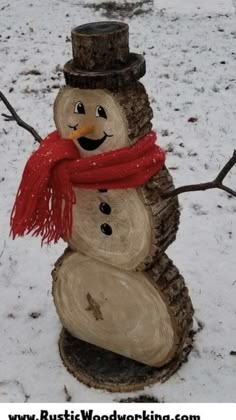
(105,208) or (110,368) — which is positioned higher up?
(105,208)

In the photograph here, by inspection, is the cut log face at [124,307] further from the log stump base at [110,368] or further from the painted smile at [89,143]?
the painted smile at [89,143]

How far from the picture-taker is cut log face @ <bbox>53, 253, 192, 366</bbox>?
113 inches

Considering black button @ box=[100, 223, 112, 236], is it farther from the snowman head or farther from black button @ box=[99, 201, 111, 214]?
the snowman head

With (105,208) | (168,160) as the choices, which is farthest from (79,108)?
(168,160)

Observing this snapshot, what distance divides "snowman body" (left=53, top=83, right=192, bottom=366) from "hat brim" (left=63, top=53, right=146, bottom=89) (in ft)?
0.14

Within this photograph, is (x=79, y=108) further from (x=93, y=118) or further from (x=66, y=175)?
(x=66, y=175)

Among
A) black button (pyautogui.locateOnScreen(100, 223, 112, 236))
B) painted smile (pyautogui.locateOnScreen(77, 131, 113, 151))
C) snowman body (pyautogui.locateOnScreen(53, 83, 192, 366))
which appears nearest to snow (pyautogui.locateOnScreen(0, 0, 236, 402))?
snowman body (pyautogui.locateOnScreen(53, 83, 192, 366))

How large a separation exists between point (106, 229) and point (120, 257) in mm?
157

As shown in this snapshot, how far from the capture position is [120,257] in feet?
9.10

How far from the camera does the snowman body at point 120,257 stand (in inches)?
96.6

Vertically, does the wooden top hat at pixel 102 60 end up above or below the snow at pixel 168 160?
above

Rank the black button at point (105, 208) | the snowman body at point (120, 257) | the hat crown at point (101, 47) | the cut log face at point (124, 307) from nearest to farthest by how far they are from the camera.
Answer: the hat crown at point (101, 47) < the snowman body at point (120, 257) < the black button at point (105, 208) < the cut log face at point (124, 307)

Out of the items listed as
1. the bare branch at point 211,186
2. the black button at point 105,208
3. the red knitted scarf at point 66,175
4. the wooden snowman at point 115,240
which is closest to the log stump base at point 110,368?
the wooden snowman at point 115,240

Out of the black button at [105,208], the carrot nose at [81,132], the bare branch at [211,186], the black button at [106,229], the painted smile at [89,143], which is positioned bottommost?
the black button at [106,229]
